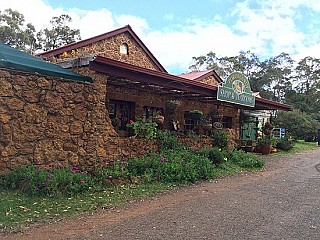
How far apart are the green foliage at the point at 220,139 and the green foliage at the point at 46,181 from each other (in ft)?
22.5

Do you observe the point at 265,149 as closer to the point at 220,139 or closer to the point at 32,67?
the point at 220,139

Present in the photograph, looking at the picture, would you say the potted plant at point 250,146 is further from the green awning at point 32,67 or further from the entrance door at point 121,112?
the green awning at point 32,67

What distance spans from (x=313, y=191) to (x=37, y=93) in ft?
22.4

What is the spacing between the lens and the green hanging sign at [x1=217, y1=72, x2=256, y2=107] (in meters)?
11.6

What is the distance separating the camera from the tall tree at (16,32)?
1209 inches

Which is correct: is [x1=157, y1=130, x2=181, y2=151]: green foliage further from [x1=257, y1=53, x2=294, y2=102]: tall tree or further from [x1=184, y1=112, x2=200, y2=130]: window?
[x1=257, y1=53, x2=294, y2=102]: tall tree

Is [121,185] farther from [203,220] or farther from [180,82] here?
[180,82]

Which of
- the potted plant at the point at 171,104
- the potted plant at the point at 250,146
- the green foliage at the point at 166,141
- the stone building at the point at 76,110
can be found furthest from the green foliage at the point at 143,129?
the potted plant at the point at 250,146

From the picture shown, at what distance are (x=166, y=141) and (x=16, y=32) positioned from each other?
2736cm

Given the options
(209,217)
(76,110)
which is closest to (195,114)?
(76,110)

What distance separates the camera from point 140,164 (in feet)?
26.0

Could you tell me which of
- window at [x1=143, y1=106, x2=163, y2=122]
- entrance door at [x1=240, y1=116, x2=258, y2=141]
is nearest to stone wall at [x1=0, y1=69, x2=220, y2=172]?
window at [x1=143, y1=106, x2=163, y2=122]

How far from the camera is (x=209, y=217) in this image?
5141 millimetres

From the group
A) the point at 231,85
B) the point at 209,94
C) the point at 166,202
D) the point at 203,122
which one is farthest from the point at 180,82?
the point at 166,202
